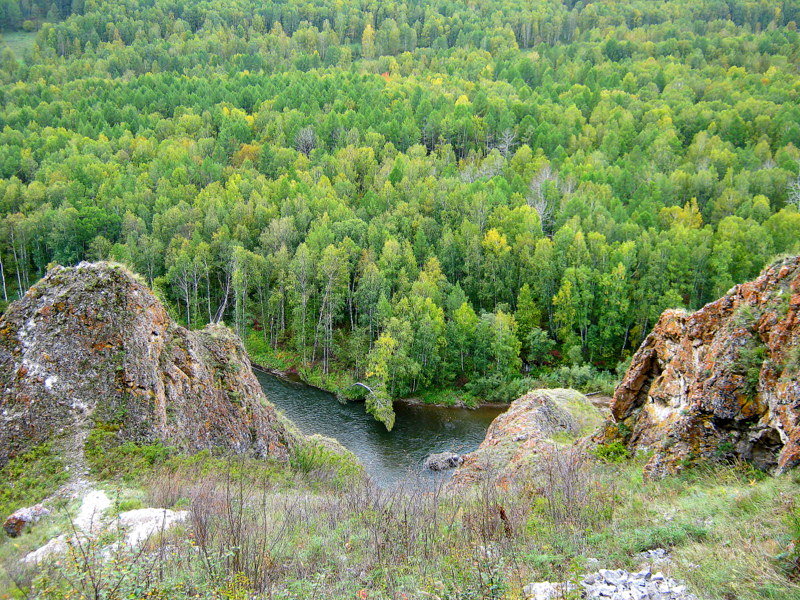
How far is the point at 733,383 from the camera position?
59.4ft

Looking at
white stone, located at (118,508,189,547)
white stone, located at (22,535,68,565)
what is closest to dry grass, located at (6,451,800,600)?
white stone, located at (118,508,189,547)

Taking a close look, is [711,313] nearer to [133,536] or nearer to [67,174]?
[133,536]

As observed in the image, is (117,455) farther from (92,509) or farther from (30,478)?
(92,509)

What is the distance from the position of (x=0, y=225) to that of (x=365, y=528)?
265ft

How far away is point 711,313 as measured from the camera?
20516mm

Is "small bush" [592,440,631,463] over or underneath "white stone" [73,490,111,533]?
underneath

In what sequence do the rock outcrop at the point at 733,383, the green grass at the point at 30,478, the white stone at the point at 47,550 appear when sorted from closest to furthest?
the white stone at the point at 47,550, the rock outcrop at the point at 733,383, the green grass at the point at 30,478

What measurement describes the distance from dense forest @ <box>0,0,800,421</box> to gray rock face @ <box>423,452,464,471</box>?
10.3m

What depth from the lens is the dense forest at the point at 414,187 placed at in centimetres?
6725

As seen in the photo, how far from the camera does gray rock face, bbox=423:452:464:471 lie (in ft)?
142

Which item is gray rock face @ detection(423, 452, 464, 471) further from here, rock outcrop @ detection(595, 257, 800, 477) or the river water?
rock outcrop @ detection(595, 257, 800, 477)

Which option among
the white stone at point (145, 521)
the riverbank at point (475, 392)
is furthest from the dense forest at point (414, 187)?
the white stone at point (145, 521)

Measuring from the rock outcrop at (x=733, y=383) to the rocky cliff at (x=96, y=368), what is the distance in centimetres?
1835

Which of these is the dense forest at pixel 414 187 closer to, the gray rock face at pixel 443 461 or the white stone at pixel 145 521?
the gray rock face at pixel 443 461
